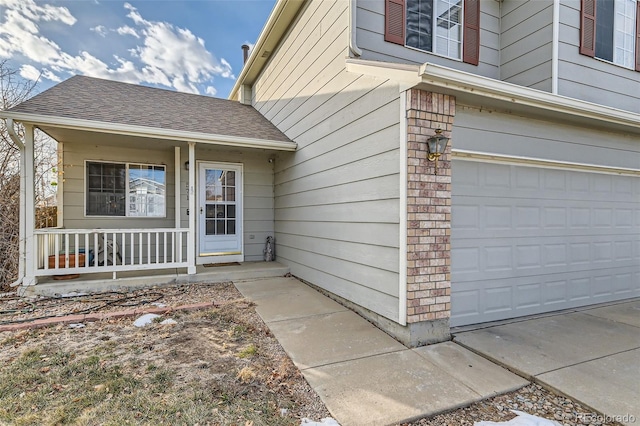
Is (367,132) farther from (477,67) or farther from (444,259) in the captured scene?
(477,67)

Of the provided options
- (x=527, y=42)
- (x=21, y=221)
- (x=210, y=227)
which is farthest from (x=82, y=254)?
(x=527, y=42)

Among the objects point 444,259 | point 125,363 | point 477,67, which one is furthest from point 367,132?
point 125,363

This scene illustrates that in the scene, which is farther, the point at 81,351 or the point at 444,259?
the point at 444,259

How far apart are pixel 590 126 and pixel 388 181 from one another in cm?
321

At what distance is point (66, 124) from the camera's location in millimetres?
4484

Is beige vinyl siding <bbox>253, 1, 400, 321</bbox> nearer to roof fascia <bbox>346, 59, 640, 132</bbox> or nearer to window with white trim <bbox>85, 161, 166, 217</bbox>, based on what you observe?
roof fascia <bbox>346, 59, 640, 132</bbox>

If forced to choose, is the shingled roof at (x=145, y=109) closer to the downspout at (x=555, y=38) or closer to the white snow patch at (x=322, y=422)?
the downspout at (x=555, y=38)

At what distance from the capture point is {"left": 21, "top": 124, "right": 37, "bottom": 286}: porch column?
4445 millimetres

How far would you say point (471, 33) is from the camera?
511 centimetres

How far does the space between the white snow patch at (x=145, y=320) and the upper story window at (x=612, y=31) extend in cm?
721

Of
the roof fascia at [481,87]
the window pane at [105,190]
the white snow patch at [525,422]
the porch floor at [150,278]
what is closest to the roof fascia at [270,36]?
the roof fascia at [481,87]

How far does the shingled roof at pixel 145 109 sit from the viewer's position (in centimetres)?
481

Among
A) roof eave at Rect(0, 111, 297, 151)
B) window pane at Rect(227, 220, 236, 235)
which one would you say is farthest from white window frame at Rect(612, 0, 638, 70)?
window pane at Rect(227, 220, 236, 235)

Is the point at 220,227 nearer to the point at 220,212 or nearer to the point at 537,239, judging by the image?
the point at 220,212
